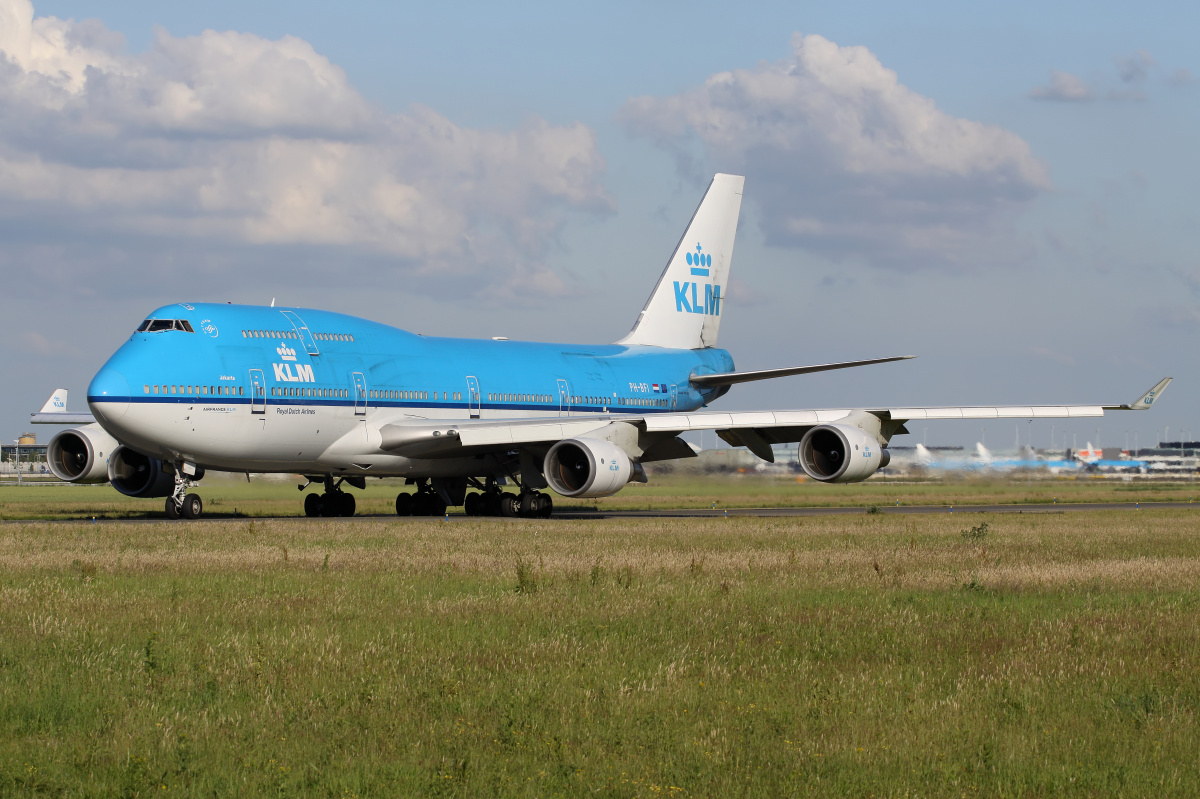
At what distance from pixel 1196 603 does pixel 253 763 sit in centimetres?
1077

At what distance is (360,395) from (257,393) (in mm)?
2757

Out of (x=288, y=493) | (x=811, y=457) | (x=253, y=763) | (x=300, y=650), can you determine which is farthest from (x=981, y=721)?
(x=288, y=493)

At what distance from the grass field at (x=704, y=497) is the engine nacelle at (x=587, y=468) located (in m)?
8.31

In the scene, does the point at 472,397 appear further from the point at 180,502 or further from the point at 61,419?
the point at 61,419

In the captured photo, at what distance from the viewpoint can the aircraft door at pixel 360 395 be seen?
99.0ft

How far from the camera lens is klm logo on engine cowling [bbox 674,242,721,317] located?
142ft

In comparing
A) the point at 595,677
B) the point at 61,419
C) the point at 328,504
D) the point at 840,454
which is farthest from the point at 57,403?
the point at 595,677

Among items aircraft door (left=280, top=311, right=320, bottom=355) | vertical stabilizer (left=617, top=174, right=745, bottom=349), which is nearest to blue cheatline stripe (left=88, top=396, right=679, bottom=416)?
aircraft door (left=280, top=311, right=320, bottom=355)

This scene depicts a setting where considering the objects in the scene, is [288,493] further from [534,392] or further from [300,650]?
[300,650]

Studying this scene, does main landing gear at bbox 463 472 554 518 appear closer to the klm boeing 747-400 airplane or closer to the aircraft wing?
the klm boeing 747-400 airplane

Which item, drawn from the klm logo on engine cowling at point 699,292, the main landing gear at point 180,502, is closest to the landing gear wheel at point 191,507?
the main landing gear at point 180,502

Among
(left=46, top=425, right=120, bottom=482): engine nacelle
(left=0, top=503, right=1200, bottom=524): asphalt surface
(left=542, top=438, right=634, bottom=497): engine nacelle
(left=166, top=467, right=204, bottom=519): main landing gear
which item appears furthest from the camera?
(left=0, top=503, right=1200, bottom=524): asphalt surface

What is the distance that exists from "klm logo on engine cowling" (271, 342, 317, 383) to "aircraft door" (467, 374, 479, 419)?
4.98m

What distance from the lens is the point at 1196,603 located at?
14.1 meters
